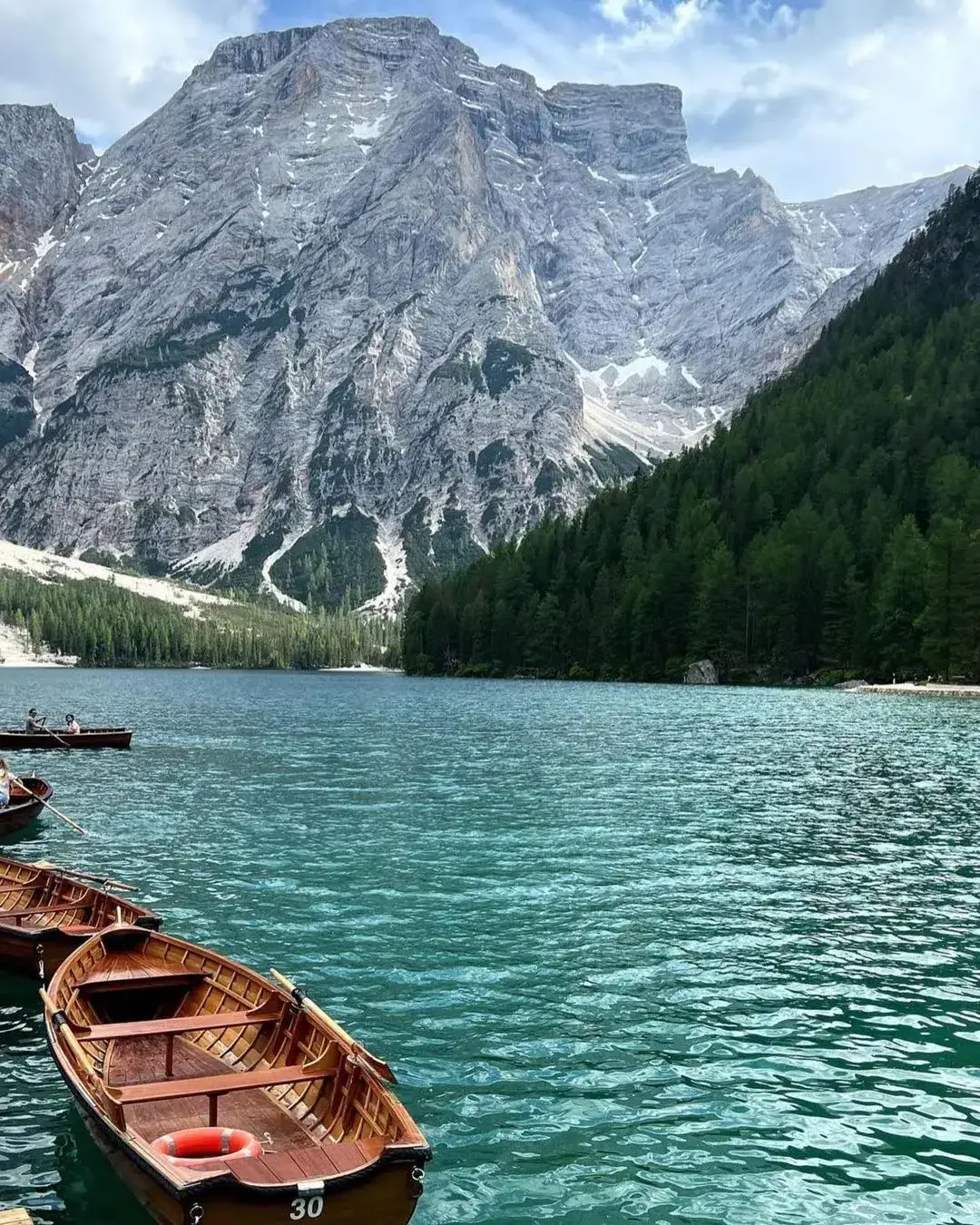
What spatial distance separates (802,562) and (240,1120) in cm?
14426

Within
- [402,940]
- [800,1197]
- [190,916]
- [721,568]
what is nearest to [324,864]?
[190,916]

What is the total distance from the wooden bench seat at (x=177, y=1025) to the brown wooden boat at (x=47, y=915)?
5271mm

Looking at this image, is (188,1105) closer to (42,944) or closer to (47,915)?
(42,944)

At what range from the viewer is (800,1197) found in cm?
1287

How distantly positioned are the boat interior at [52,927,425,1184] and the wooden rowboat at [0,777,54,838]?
22.0 metres

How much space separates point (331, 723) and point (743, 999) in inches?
2983

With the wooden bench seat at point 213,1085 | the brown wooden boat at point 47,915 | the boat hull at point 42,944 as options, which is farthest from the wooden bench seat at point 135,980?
the wooden bench seat at point 213,1085

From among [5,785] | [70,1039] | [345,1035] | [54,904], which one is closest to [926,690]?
[5,785]

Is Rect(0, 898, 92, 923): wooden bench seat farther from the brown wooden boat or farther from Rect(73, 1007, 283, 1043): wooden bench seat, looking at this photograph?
Rect(73, 1007, 283, 1043): wooden bench seat

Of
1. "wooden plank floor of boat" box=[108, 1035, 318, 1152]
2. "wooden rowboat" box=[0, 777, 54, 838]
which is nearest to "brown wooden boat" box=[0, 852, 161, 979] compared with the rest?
"wooden plank floor of boat" box=[108, 1035, 318, 1152]

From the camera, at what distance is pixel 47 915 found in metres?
22.2

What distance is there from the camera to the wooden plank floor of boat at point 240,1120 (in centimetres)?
1095

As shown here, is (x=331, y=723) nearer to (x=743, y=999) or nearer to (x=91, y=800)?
(x=91, y=800)

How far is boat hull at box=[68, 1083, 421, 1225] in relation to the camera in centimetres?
996
